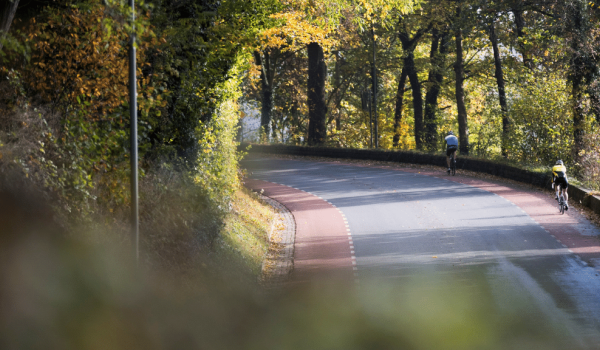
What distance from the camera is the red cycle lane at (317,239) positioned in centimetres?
1332

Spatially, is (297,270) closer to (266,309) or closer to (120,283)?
(266,309)

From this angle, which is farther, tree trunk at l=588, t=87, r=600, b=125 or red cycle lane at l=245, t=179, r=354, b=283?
tree trunk at l=588, t=87, r=600, b=125

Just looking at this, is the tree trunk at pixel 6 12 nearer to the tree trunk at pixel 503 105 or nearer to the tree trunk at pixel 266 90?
the tree trunk at pixel 503 105

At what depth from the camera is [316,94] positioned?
4259cm

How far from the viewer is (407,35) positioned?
44.8 m

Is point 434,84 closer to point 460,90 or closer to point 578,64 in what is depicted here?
point 460,90

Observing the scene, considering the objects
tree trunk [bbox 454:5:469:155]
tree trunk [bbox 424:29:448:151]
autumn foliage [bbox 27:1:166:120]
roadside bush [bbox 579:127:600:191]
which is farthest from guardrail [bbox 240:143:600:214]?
autumn foliage [bbox 27:1:166:120]

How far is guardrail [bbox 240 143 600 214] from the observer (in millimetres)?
21722

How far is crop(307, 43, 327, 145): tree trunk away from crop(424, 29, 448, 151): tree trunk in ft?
25.6

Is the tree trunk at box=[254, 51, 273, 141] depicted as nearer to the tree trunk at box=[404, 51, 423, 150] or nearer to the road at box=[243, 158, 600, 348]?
the tree trunk at box=[404, 51, 423, 150]

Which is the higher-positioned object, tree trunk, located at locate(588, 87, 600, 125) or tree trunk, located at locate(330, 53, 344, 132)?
tree trunk, located at locate(330, 53, 344, 132)

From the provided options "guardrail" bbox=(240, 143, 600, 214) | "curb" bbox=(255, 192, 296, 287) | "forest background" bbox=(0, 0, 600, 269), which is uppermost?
"forest background" bbox=(0, 0, 600, 269)

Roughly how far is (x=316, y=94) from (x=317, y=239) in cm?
2668

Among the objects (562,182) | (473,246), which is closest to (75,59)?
(473,246)
